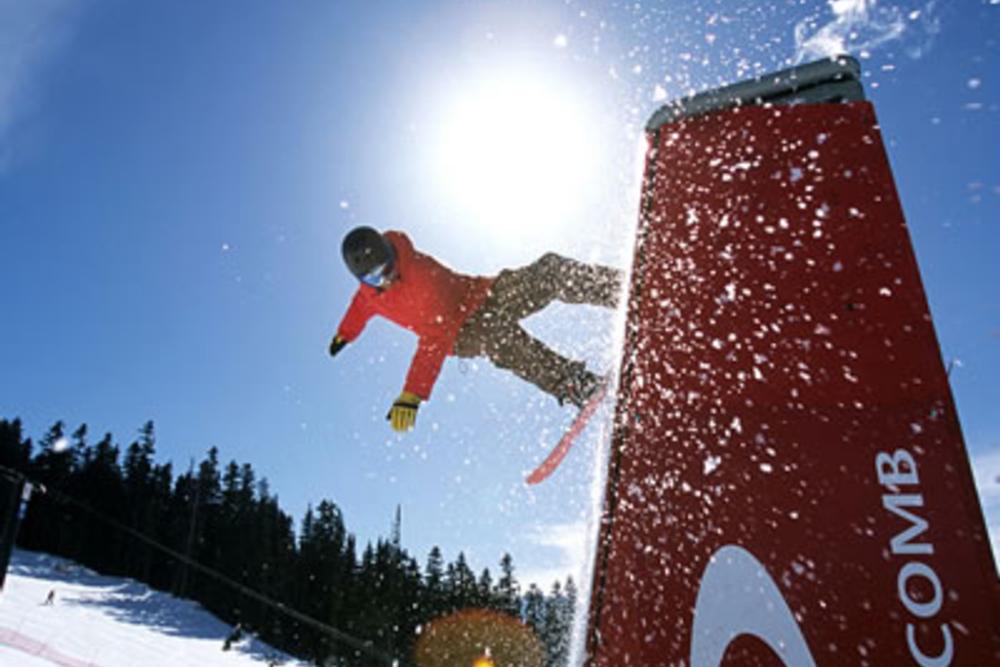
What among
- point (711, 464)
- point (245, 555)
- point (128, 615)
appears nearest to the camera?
point (711, 464)

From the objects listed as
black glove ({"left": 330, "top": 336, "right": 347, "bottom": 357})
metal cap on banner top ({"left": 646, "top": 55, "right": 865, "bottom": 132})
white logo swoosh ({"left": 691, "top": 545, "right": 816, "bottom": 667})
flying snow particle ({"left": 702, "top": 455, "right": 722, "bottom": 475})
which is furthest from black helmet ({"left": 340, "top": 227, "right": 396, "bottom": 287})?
white logo swoosh ({"left": 691, "top": 545, "right": 816, "bottom": 667})

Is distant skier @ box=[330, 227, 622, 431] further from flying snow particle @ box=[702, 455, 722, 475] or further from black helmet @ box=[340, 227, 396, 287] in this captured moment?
flying snow particle @ box=[702, 455, 722, 475]

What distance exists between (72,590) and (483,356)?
54.6 m

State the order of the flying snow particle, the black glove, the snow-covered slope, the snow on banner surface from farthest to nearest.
A: the snow-covered slope → the black glove → the flying snow particle → the snow on banner surface

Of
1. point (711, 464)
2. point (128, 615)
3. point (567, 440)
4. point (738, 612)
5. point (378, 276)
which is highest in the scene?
point (378, 276)

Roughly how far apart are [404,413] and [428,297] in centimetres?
72

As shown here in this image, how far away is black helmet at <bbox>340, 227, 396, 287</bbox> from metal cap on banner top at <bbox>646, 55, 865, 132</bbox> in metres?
2.30

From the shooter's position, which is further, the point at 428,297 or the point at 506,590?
the point at 506,590

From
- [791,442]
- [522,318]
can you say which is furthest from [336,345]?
[791,442]

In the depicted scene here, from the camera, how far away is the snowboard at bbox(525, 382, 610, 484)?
349cm

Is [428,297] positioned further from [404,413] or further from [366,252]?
[404,413]

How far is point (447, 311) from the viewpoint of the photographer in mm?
3965

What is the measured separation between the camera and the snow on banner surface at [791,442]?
120cm

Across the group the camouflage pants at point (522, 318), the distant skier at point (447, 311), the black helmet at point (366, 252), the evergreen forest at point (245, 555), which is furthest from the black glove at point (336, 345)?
the evergreen forest at point (245, 555)
